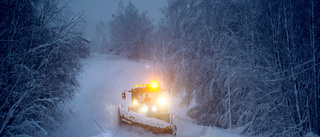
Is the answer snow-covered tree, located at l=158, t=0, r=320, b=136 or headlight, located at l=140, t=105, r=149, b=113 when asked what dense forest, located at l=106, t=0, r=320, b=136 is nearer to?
snow-covered tree, located at l=158, t=0, r=320, b=136

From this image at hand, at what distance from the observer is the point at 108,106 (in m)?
17.0

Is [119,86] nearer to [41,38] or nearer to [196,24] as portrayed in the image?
[196,24]

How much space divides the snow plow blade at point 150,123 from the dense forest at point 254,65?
3063 mm

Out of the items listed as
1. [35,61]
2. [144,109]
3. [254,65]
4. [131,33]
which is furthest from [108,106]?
[131,33]

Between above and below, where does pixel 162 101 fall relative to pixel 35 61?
below

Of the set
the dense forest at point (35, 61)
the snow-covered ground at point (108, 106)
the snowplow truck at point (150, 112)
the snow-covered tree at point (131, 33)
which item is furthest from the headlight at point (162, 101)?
the snow-covered tree at point (131, 33)

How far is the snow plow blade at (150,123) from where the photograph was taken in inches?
334

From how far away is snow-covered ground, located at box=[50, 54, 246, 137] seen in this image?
9761 millimetres

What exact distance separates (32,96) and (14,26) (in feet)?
7.69

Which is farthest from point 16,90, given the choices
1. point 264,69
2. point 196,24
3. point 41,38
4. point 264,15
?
point 196,24

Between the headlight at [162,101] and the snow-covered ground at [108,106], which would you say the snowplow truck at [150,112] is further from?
the snow-covered ground at [108,106]

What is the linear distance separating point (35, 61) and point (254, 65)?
326 inches

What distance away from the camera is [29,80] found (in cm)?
602

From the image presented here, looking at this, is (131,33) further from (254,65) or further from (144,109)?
(254,65)
